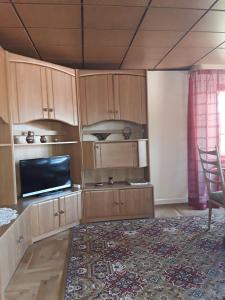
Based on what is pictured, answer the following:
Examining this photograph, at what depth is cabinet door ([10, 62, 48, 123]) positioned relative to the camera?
119 inches

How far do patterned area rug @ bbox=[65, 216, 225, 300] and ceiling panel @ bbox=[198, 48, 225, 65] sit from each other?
239 cm

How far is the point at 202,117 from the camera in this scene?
4.38 meters

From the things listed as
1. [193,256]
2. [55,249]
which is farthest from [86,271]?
[193,256]

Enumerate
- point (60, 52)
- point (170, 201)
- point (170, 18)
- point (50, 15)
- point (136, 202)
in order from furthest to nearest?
point (170, 201)
point (136, 202)
point (60, 52)
point (170, 18)
point (50, 15)

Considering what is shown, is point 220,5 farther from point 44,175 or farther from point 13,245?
point 13,245

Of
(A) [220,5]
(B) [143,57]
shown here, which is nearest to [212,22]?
(A) [220,5]

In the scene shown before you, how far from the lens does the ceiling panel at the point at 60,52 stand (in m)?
3.21

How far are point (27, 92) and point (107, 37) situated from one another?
3.83ft

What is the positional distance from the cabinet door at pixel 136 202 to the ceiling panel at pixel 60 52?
2044mm

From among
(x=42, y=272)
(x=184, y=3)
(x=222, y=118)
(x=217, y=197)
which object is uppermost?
(x=184, y=3)

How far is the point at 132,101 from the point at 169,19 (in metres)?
1.58

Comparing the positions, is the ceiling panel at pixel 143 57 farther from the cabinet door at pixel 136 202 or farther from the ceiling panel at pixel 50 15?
the cabinet door at pixel 136 202

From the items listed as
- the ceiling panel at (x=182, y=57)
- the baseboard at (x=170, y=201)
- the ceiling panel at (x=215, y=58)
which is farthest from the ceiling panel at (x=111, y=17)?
the baseboard at (x=170, y=201)

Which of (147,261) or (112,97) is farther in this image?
(112,97)
